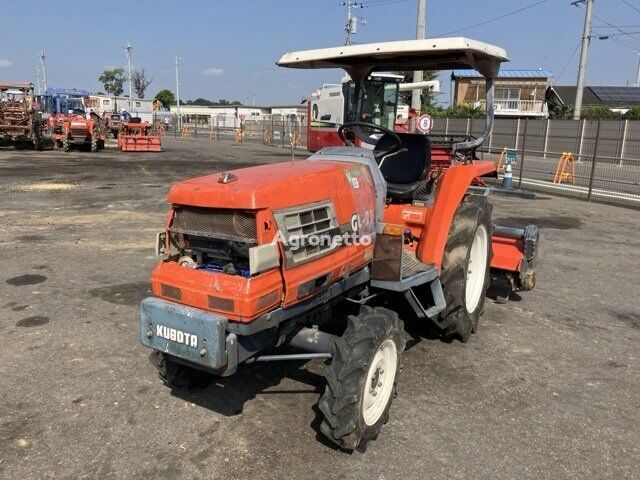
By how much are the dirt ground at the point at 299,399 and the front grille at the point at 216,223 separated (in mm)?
1171

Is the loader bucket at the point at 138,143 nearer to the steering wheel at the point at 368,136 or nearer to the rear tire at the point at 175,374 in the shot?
the steering wheel at the point at 368,136

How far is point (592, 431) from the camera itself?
10.5 ft

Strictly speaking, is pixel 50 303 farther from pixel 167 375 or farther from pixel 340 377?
pixel 340 377

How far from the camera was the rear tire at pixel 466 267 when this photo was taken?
3990mm

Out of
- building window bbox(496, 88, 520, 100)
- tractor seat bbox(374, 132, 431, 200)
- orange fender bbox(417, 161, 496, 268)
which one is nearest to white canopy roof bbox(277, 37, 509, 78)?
tractor seat bbox(374, 132, 431, 200)

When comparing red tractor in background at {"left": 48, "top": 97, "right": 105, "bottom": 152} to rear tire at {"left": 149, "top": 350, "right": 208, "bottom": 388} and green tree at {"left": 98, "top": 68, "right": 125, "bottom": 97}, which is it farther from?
green tree at {"left": 98, "top": 68, "right": 125, "bottom": 97}

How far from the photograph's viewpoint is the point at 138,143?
24.0 m

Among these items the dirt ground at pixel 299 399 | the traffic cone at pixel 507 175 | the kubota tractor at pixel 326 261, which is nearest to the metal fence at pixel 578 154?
the traffic cone at pixel 507 175

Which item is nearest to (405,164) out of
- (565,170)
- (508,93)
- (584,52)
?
(565,170)

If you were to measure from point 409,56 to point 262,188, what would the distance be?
212cm

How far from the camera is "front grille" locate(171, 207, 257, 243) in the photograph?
2.65 meters

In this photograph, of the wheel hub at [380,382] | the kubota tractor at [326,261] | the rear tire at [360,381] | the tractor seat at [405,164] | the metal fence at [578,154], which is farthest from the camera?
the metal fence at [578,154]

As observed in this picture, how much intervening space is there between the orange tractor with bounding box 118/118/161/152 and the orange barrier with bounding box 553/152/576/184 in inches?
659

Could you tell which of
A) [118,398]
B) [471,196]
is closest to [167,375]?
[118,398]
